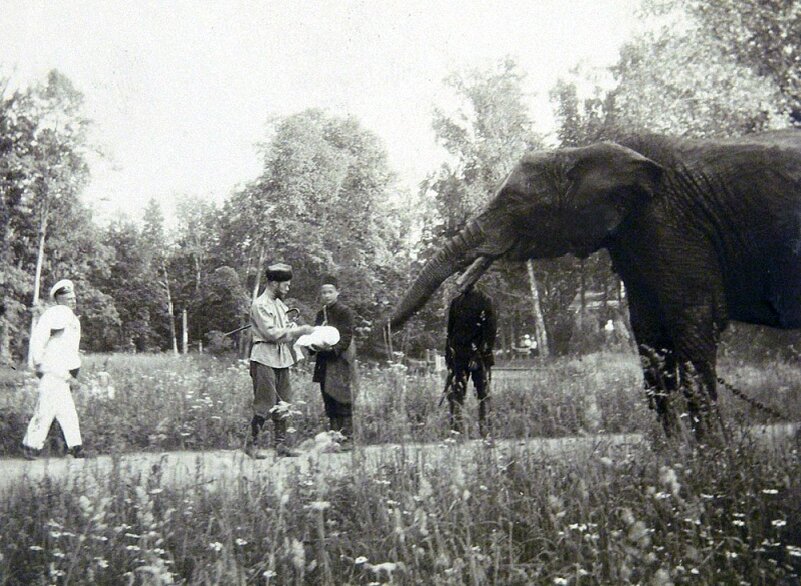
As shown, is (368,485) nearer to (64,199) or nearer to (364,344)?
(64,199)

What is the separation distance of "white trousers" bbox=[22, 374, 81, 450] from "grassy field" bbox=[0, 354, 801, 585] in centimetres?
178

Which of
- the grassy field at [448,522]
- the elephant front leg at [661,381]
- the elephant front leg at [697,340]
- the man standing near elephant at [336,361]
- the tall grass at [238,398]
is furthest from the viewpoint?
the man standing near elephant at [336,361]

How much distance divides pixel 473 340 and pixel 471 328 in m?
0.12

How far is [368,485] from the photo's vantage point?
3.56 metres

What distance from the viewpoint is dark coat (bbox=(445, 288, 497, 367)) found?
6.57 metres

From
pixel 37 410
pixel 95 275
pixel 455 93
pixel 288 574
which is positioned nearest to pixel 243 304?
pixel 95 275

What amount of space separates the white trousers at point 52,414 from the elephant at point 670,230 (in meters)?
2.45

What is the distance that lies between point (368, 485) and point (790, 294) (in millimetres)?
3244

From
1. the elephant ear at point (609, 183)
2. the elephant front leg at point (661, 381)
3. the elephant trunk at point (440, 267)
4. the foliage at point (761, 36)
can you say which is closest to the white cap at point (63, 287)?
the elephant trunk at point (440, 267)

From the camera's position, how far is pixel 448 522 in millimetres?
2896

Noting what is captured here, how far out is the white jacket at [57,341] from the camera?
16.6ft

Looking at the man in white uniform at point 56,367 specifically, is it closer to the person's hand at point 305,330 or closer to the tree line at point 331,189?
the tree line at point 331,189

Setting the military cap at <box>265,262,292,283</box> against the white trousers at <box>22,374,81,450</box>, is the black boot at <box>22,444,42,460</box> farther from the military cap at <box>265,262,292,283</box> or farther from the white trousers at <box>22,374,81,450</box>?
the military cap at <box>265,262,292,283</box>

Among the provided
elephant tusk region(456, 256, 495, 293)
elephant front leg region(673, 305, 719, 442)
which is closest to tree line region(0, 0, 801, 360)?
elephant tusk region(456, 256, 495, 293)
